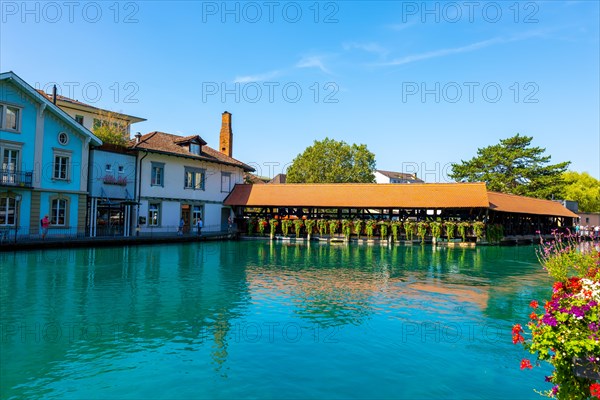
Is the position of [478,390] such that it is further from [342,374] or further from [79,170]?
[79,170]

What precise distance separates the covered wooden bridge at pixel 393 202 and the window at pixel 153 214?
7.66 m

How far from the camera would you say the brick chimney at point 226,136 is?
45.2 meters

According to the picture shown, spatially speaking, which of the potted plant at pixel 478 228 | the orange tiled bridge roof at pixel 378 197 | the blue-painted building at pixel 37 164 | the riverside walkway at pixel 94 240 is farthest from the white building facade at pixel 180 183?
the potted plant at pixel 478 228

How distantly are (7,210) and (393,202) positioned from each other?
26579 mm

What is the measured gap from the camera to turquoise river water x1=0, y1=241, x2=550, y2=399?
21.7 ft

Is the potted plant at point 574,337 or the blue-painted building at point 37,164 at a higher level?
the blue-painted building at point 37,164

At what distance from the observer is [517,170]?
54.5 m

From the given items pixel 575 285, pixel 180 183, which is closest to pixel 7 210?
pixel 180 183

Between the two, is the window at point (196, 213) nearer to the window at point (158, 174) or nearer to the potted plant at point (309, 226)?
the window at point (158, 174)

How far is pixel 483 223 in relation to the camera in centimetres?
3391

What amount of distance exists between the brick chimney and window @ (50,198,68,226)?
763 inches

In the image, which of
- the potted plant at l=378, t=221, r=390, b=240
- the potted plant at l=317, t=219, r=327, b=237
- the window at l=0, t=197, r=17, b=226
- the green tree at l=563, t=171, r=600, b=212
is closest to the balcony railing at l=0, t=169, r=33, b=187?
the window at l=0, t=197, r=17, b=226

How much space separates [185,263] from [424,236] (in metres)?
22.3

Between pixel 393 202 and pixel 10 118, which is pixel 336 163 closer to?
pixel 393 202
